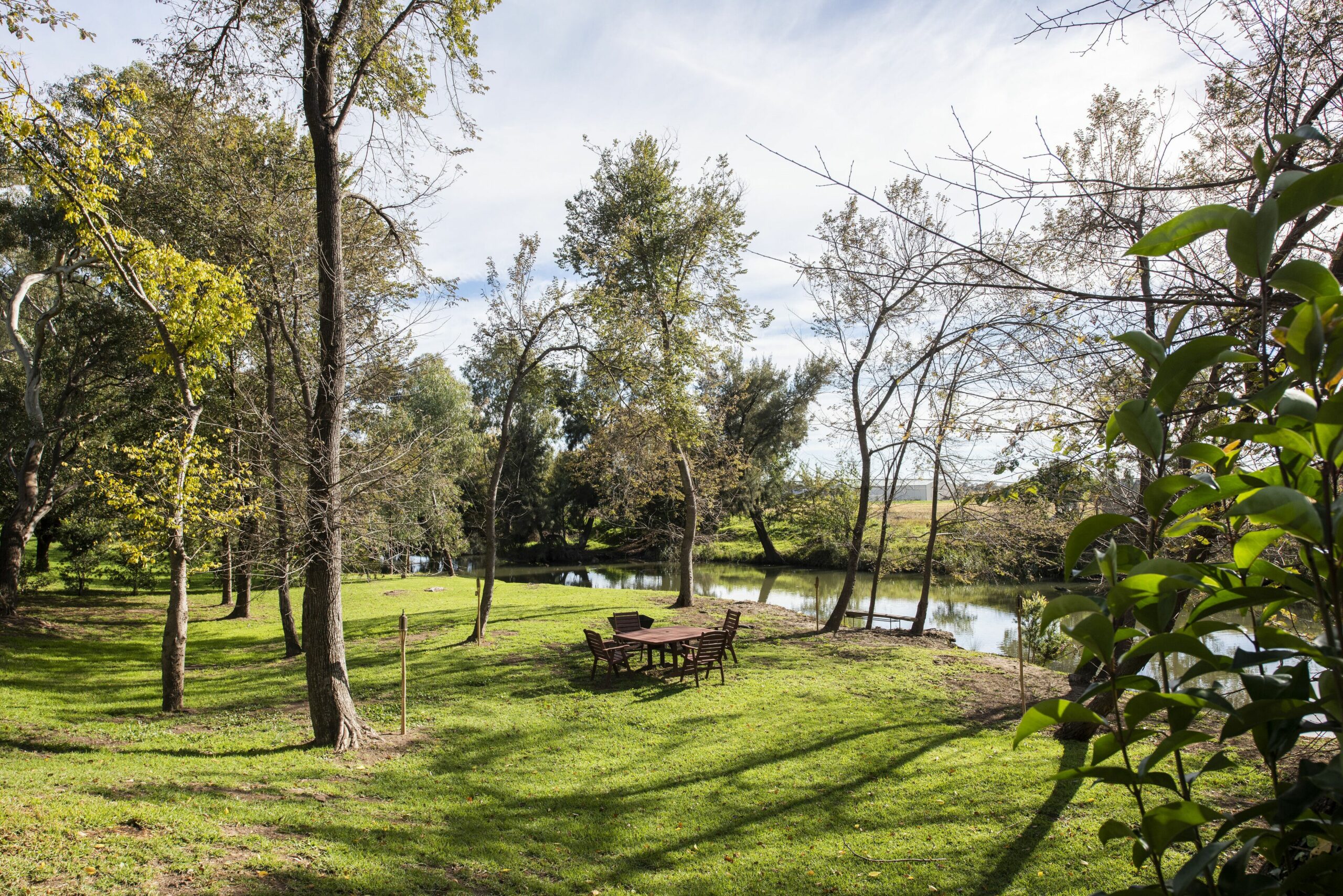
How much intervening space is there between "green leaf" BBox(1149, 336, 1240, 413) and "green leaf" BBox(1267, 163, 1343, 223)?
0.22 m

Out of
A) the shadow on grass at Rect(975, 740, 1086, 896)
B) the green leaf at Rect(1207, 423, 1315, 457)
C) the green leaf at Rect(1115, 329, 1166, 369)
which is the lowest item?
the shadow on grass at Rect(975, 740, 1086, 896)

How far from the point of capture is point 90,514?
18.3m

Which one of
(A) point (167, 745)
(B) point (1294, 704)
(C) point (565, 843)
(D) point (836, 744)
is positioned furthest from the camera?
A: (D) point (836, 744)

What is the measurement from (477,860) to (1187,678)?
6031mm

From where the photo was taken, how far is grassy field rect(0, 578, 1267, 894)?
5.38 meters

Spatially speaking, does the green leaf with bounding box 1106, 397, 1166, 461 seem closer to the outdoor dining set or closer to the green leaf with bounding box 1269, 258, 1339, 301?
the green leaf with bounding box 1269, 258, 1339, 301

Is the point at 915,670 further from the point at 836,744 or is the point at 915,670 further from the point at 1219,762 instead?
the point at 1219,762

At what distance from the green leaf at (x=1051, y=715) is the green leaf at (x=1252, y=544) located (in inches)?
14.0

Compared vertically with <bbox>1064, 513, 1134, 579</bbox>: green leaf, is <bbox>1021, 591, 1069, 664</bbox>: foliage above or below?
below

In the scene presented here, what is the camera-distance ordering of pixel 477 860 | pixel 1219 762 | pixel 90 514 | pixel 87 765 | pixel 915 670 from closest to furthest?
pixel 1219 762, pixel 477 860, pixel 87 765, pixel 915 670, pixel 90 514

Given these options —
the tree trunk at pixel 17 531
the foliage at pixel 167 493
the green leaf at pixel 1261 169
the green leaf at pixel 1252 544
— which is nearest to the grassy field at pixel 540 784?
the foliage at pixel 167 493

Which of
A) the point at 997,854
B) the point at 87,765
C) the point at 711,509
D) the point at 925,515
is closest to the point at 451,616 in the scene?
the point at 711,509

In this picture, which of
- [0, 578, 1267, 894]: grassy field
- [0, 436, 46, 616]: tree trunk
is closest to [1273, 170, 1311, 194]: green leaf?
[0, 578, 1267, 894]: grassy field

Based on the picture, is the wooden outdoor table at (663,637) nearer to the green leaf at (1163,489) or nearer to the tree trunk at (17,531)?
the green leaf at (1163,489)
